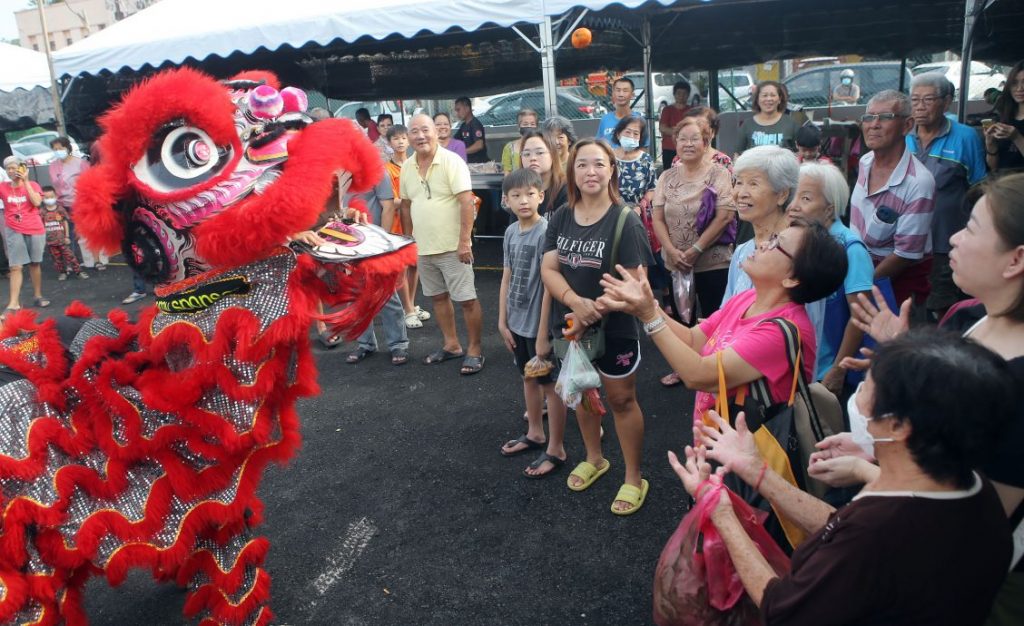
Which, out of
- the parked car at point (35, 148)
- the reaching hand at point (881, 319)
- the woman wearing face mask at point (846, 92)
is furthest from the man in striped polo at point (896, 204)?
the parked car at point (35, 148)

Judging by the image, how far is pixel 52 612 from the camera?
6.61 ft

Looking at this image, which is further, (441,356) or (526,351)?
(441,356)

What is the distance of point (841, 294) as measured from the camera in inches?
118

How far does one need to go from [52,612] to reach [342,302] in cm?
119

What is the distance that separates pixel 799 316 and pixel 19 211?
28.2ft

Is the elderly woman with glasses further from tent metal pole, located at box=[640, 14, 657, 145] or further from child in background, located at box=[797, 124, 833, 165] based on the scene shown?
tent metal pole, located at box=[640, 14, 657, 145]

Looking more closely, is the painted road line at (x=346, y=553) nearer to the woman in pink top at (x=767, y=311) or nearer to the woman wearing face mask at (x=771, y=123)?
the woman in pink top at (x=767, y=311)

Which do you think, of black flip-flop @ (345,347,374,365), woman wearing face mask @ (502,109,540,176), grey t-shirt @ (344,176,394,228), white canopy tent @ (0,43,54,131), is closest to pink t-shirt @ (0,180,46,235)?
white canopy tent @ (0,43,54,131)

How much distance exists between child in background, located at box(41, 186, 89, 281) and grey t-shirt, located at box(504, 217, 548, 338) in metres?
7.58

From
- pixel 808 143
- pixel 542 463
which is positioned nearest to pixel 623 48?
pixel 808 143

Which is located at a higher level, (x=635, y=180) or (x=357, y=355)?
(x=635, y=180)

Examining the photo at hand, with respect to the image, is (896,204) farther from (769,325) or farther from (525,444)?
(525,444)

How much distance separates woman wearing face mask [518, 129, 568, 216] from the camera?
426 cm

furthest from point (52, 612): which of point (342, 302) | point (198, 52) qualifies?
point (198, 52)
